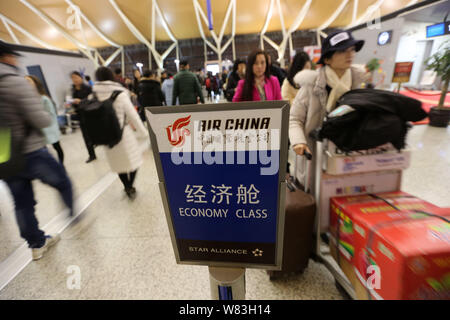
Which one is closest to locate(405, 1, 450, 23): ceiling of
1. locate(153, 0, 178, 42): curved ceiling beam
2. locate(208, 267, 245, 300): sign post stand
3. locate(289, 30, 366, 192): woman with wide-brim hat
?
locate(289, 30, 366, 192): woman with wide-brim hat

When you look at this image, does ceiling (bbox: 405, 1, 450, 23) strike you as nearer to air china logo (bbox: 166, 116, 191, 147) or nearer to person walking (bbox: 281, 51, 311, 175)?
person walking (bbox: 281, 51, 311, 175)

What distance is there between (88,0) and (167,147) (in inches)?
277

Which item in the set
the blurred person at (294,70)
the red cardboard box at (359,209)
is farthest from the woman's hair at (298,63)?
the red cardboard box at (359,209)

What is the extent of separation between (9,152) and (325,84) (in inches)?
86.8

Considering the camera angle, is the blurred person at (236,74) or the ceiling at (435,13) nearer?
the ceiling at (435,13)

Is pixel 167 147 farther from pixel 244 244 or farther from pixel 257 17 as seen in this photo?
pixel 257 17

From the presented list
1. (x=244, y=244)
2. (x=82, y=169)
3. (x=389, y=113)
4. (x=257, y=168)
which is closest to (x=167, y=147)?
(x=257, y=168)

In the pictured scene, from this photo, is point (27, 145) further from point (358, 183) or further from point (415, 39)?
point (415, 39)

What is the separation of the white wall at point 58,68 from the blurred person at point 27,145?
11.4 feet

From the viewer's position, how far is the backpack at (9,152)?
132cm

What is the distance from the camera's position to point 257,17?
13883 mm

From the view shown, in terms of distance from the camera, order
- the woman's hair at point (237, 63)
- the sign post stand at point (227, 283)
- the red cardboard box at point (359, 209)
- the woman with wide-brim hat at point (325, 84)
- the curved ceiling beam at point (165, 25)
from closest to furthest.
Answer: the sign post stand at point (227, 283)
the red cardboard box at point (359, 209)
the woman with wide-brim hat at point (325, 84)
the woman's hair at point (237, 63)
the curved ceiling beam at point (165, 25)

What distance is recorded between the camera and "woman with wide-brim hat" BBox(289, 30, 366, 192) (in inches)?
50.1

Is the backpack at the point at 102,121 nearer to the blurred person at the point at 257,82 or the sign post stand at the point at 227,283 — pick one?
the blurred person at the point at 257,82
